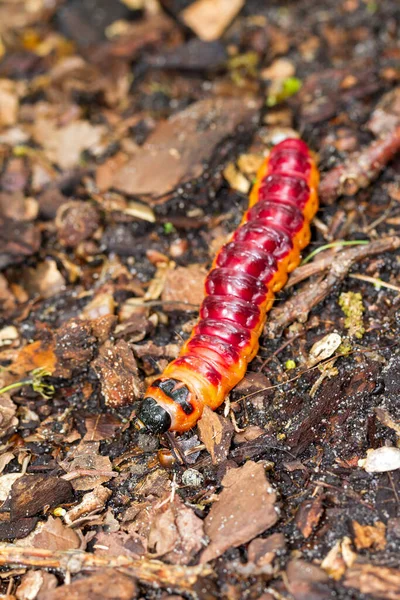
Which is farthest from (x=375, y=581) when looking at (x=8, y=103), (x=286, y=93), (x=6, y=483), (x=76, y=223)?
(x=8, y=103)

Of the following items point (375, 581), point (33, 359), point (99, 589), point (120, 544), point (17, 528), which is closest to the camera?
point (375, 581)

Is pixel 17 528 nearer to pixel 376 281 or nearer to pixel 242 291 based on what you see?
pixel 242 291

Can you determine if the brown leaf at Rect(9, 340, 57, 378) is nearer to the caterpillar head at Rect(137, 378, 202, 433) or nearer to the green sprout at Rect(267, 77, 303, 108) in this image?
the caterpillar head at Rect(137, 378, 202, 433)

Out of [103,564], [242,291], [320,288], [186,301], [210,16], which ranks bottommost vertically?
[103,564]

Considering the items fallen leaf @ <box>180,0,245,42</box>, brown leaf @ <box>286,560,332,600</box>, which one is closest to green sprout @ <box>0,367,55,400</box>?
A: brown leaf @ <box>286,560,332,600</box>

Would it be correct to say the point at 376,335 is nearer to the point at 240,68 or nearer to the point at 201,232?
the point at 201,232

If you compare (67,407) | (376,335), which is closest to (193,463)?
(67,407)

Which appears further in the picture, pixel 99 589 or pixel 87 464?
pixel 87 464
